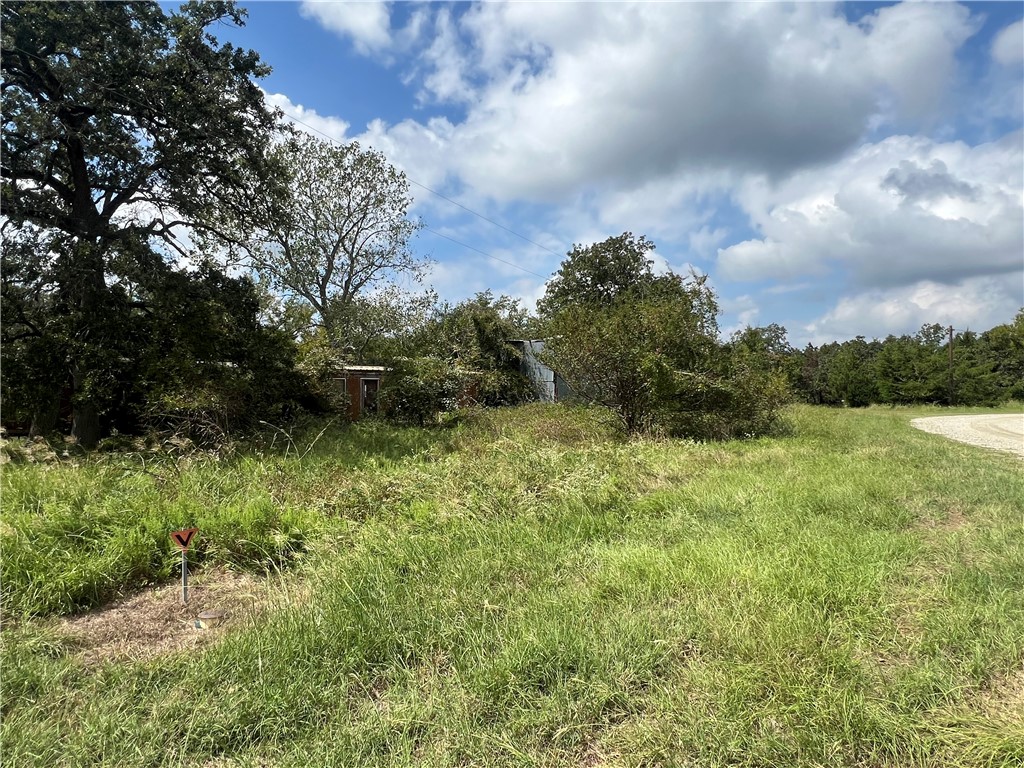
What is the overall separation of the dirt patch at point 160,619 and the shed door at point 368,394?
14.7 m

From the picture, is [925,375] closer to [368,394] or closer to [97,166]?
[368,394]

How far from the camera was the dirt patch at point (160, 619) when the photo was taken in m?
3.18

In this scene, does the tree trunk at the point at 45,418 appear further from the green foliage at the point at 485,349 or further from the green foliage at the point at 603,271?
the green foliage at the point at 603,271

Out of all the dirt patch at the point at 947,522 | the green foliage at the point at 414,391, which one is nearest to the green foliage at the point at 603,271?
the green foliage at the point at 414,391

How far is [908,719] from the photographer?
89.0 inches

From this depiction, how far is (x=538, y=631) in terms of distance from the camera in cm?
295

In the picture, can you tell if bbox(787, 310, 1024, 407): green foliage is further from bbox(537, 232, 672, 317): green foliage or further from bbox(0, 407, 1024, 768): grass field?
bbox(0, 407, 1024, 768): grass field

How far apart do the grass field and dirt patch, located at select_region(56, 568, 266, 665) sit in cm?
13

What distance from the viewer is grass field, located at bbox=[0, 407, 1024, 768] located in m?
2.26

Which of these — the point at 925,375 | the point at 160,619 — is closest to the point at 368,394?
the point at 160,619

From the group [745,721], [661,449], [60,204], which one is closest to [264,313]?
[60,204]

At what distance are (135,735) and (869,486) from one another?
6.99 m

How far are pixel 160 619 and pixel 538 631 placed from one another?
101 inches

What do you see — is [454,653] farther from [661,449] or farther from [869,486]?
[661,449]
